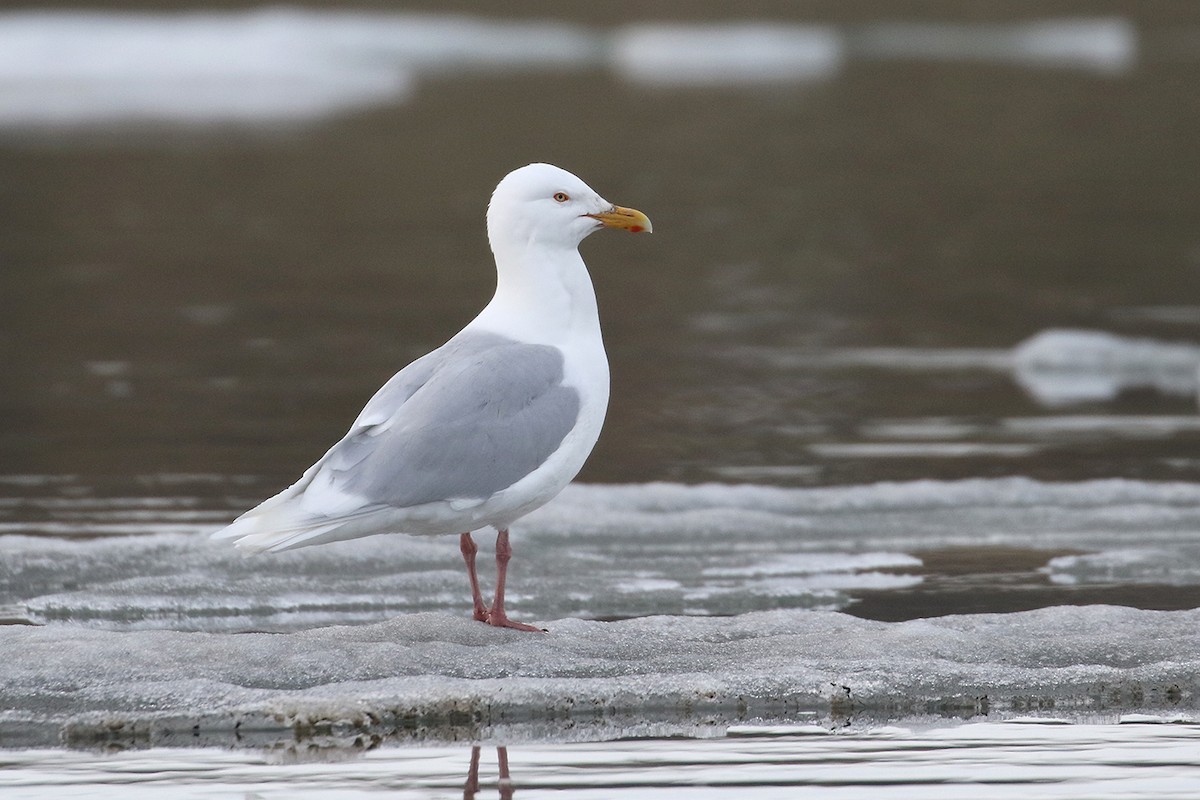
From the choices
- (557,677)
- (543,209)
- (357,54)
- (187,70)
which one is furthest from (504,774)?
(357,54)

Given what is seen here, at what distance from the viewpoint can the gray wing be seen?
5.26m

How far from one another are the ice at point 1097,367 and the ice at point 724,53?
1131 inches

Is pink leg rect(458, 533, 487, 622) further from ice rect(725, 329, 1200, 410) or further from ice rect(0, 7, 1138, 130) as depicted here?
ice rect(0, 7, 1138, 130)

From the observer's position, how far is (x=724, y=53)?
152 ft

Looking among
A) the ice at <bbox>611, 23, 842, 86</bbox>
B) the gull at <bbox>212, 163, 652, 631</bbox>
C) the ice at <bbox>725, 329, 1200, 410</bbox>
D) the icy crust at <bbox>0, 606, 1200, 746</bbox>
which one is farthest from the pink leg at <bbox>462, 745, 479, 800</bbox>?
the ice at <bbox>611, 23, 842, 86</bbox>

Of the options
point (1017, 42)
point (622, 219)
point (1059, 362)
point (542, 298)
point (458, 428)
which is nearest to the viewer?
point (458, 428)

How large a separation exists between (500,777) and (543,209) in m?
1.95

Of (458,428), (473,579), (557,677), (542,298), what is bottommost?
(557,677)

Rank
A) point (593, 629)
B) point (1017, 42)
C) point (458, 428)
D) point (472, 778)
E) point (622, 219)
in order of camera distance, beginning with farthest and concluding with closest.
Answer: point (1017, 42)
point (622, 219)
point (593, 629)
point (458, 428)
point (472, 778)

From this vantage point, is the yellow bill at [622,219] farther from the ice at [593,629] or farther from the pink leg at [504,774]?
the pink leg at [504,774]

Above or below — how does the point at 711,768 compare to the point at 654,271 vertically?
below

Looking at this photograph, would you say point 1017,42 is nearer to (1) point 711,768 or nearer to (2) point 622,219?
(2) point 622,219

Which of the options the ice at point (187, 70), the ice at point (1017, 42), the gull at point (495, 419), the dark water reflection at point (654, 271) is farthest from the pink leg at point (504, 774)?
the ice at point (1017, 42)

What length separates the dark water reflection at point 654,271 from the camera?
939cm
